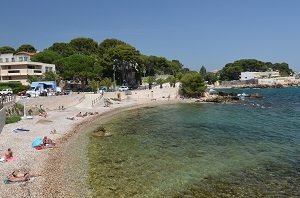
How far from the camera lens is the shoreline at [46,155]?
63.3ft

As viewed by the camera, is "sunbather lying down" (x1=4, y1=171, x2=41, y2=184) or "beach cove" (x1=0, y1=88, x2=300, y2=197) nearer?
"beach cove" (x1=0, y1=88, x2=300, y2=197)

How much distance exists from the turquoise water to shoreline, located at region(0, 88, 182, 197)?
2.21 m

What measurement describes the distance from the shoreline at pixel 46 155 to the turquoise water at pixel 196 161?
2.21m

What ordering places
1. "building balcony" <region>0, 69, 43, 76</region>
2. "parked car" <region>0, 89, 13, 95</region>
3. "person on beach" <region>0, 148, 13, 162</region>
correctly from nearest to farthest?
"person on beach" <region>0, 148, 13, 162</region> → "parked car" <region>0, 89, 13, 95</region> → "building balcony" <region>0, 69, 43, 76</region>

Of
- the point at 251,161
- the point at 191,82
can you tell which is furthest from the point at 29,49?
the point at 251,161

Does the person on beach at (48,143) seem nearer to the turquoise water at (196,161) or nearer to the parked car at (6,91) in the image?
the turquoise water at (196,161)

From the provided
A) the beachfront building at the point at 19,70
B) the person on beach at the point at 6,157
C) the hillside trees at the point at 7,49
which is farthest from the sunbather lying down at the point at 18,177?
the hillside trees at the point at 7,49

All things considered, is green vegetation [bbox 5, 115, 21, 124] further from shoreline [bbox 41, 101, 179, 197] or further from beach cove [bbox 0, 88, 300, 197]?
shoreline [bbox 41, 101, 179, 197]

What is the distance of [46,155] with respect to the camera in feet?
89.9

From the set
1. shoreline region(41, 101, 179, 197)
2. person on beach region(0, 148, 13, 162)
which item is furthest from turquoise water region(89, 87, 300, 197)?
person on beach region(0, 148, 13, 162)

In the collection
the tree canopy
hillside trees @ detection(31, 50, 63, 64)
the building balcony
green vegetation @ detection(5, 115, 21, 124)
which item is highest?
the tree canopy

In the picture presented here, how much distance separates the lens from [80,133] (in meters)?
39.0

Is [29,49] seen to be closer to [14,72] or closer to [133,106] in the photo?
[14,72]

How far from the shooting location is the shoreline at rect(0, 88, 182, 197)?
760 inches
